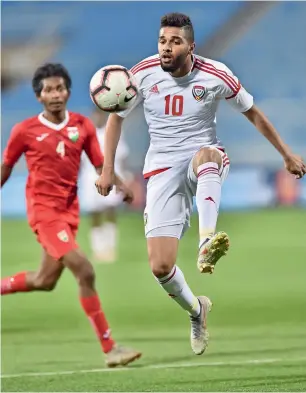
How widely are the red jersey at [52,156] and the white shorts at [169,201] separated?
1.53 meters

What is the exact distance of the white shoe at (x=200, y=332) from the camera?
6949mm

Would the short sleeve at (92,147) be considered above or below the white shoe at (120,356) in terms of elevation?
above

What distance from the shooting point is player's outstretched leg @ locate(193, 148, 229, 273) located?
6094 millimetres

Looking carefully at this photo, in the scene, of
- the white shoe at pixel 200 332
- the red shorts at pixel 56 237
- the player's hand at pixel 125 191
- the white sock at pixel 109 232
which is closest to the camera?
the white shoe at pixel 200 332

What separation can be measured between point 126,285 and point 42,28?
12.4 m

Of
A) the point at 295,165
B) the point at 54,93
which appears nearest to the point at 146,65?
the point at 295,165

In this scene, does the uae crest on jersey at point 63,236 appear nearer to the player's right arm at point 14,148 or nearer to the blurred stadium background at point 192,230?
the player's right arm at point 14,148

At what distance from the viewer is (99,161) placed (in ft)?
27.3

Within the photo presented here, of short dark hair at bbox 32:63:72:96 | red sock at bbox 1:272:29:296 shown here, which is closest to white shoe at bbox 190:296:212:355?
red sock at bbox 1:272:29:296

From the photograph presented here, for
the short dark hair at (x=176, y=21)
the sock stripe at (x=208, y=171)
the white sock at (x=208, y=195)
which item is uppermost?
the short dark hair at (x=176, y=21)

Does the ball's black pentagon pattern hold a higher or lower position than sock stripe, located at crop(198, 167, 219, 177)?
higher

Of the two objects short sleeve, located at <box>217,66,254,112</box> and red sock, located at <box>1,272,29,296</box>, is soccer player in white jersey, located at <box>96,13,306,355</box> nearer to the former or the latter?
short sleeve, located at <box>217,66,254,112</box>

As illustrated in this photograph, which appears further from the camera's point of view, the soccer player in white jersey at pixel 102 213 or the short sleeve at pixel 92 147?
the soccer player in white jersey at pixel 102 213

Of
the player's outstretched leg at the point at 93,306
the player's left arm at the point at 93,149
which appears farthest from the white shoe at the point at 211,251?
the player's left arm at the point at 93,149
